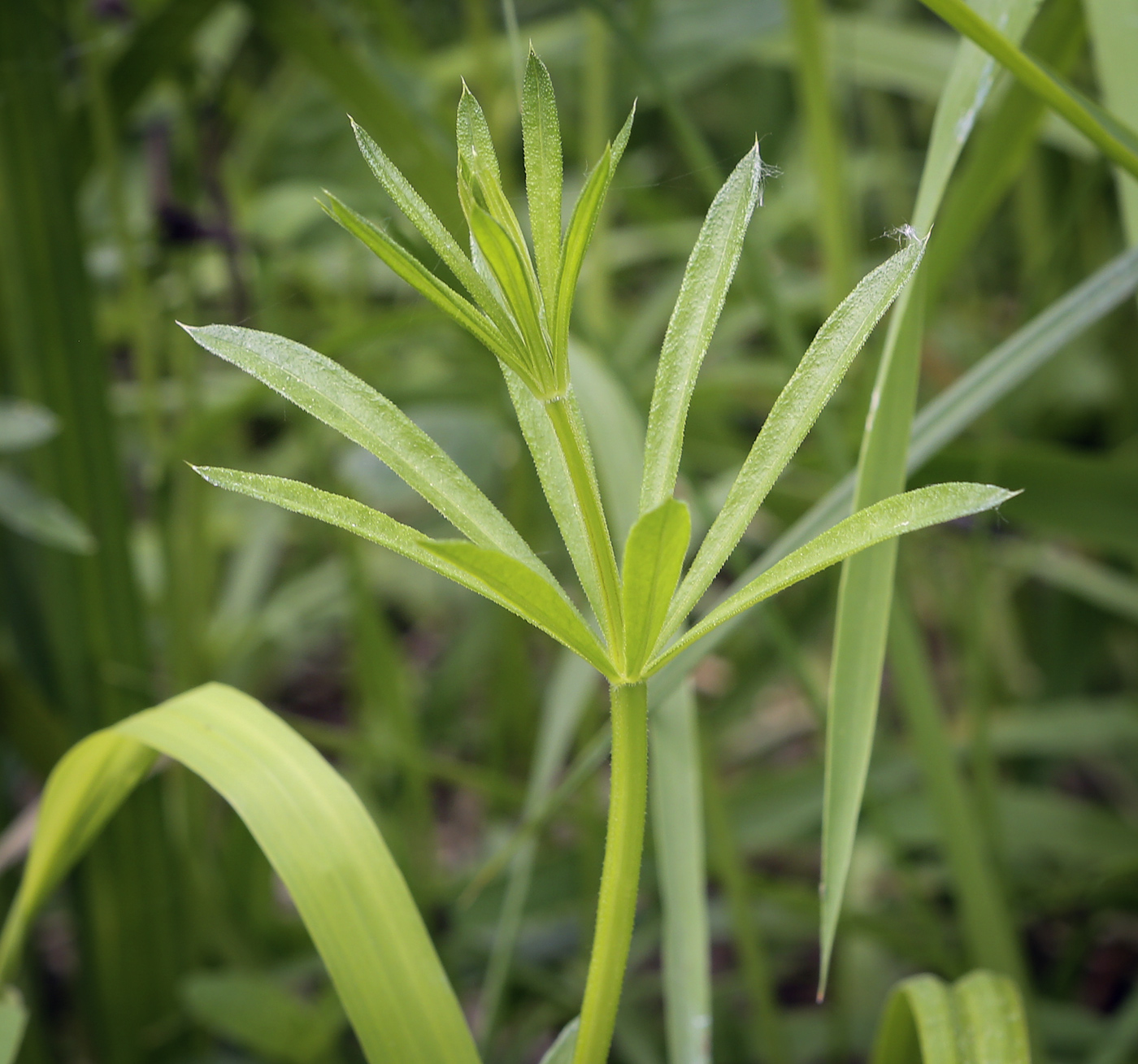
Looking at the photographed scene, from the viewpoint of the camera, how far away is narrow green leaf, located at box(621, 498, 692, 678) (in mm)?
217

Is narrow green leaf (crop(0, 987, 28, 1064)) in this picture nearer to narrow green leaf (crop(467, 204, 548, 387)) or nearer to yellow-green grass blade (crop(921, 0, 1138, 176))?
narrow green leaf (crop(467, 204, 548, 387))

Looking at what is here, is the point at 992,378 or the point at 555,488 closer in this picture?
the point at 555,488

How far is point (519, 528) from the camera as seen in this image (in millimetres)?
1081

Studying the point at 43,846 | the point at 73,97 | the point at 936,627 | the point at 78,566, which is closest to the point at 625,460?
the point at 43,846

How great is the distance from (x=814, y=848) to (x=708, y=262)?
115 centimetres

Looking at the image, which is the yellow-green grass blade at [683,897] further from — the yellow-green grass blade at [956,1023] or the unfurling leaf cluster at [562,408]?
the unfurling leaf cluster at [562,408]

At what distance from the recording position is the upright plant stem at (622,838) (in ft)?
0.86

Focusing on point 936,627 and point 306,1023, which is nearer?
point 306,1023

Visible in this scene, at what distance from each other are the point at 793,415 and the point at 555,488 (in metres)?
0.07

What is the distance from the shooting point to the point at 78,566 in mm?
839

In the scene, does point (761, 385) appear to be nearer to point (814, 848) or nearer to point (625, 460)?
point (625, 460)

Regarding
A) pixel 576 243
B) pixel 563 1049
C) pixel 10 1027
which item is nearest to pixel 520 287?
pixel 576 243

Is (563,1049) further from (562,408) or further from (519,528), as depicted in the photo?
(519,528)

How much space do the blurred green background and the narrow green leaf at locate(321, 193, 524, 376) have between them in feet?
0.91
